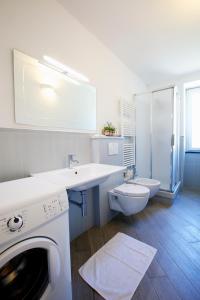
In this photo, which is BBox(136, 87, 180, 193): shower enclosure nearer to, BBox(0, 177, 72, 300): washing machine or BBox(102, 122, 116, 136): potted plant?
BBox(102, 122, 116, 136): potted plant

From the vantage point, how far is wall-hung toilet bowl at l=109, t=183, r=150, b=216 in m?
1.90

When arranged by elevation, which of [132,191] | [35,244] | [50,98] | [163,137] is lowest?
[132,191]

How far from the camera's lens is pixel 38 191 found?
847 millimetres

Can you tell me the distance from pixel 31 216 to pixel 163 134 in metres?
2.92

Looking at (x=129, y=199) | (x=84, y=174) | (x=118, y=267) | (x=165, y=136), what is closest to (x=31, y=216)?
(x=84, y=174)

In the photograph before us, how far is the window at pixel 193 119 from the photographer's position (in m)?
3.48

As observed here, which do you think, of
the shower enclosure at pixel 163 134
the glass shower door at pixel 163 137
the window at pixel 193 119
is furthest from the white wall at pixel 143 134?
the window at pixel 193 119

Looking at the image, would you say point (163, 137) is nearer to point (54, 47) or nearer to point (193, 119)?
point (193, 119)

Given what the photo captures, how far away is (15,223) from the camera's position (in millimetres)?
656

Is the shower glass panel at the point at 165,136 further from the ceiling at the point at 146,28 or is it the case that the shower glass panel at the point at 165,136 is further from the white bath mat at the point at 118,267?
the white bath mat at the point at 118,267

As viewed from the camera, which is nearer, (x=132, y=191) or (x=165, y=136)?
(x=132, y=191)

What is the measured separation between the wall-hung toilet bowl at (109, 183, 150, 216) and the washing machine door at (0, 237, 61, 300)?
122cm

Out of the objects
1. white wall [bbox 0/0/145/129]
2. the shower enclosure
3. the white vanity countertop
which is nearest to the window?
the shower enclosure

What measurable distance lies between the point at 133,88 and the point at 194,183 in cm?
257
